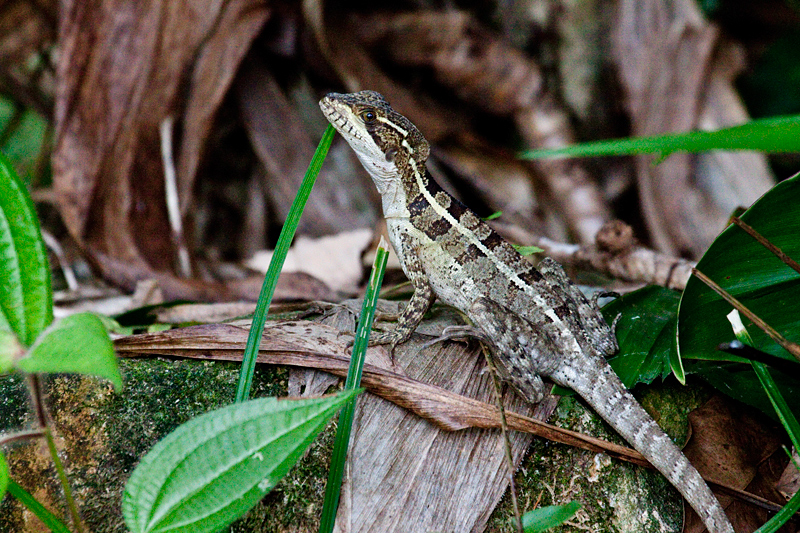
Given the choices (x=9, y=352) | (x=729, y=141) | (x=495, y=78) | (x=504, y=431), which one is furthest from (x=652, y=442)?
(x=495, y=78)

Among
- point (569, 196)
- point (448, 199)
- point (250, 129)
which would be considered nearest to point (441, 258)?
point (448, 199)

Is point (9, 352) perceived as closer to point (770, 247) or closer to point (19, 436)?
point (19, 436)

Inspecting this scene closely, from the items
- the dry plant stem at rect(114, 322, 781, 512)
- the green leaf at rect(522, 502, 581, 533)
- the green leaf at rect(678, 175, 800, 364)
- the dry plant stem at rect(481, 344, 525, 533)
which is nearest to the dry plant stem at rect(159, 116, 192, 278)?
the dry plant stem at rect(114, 322, 781, 512)

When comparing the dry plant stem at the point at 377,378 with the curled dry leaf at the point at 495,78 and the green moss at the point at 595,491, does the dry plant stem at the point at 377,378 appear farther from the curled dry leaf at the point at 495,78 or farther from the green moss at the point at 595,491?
the curled dry leaf at the point at 495,78

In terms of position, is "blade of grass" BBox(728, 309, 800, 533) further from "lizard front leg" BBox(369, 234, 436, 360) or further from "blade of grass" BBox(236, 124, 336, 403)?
"blade of grass" BBox(236, 124, 336, 403)

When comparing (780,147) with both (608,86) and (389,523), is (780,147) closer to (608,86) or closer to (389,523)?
(389,523)

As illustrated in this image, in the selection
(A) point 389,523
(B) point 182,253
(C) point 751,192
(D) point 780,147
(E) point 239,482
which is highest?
(D) point 780,147
